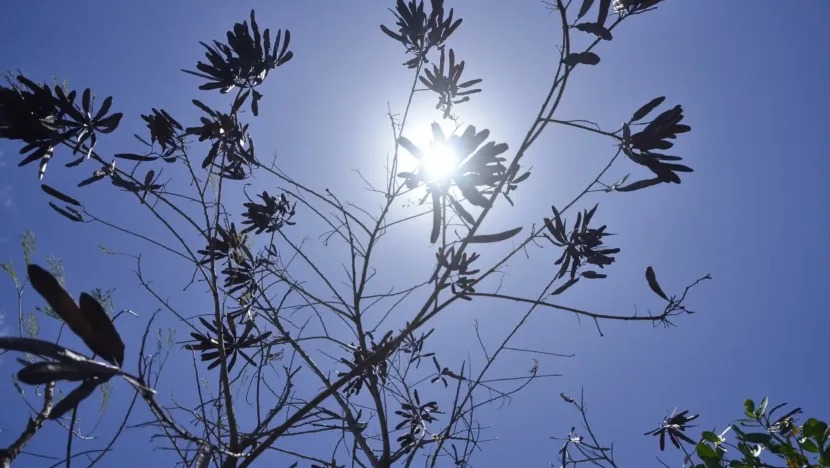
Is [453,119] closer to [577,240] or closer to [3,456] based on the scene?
Answer: [577,240]

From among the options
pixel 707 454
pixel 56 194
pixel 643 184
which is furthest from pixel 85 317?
pixel 707 454

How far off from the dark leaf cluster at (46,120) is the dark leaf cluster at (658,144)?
6.78 ft

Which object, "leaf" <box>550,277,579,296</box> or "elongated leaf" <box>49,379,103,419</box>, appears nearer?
"elongated leaf" <box>49,379,103,419</box>

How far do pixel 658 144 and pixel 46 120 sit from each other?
87.9 inches

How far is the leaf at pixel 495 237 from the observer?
1461 millimetres

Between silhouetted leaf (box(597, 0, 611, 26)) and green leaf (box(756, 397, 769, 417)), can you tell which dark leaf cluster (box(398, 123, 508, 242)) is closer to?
silhouetted leaf (box(597, 0, 611, 26))

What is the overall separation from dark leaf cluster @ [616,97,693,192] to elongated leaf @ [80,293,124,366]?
1531 millimetres

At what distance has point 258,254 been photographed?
2682 mm

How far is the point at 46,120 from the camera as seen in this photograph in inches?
73.0

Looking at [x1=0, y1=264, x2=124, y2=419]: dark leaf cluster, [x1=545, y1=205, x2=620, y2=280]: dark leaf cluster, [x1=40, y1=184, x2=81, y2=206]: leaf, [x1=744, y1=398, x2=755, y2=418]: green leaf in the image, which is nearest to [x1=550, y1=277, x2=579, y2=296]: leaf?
[x1=545, y1=205, x2=620, y2=280]: dark leaf cluster

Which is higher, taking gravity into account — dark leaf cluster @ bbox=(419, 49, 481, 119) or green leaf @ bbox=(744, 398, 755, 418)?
dark leaf cluster @ bbox=(419, 49, 481, 119)

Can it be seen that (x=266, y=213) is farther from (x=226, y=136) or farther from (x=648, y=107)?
(x=648, y=107)

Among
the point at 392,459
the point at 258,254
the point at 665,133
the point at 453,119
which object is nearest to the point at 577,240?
the point at 665,133

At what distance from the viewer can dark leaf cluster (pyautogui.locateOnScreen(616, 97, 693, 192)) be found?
1617 mm
